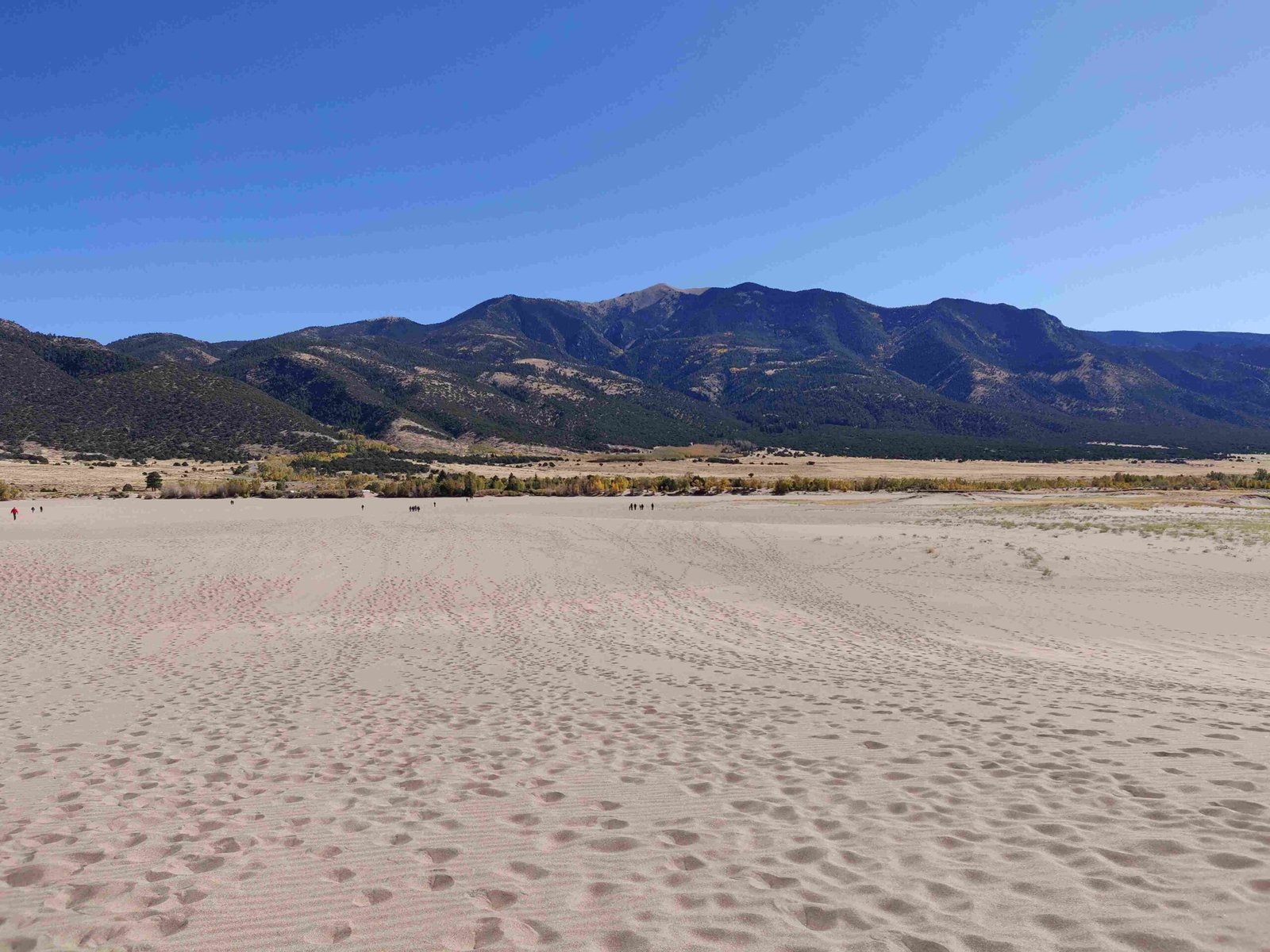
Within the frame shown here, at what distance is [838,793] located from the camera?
4652 millimetres

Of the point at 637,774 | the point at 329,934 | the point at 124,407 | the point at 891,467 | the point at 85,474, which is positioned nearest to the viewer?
the point at 329,934

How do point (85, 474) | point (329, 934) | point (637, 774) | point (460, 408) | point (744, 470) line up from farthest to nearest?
point (460, 408), point (744, 470), point (85, 474), point (637, 774), point (329, 934)

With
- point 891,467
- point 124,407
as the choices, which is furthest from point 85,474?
point 891,467

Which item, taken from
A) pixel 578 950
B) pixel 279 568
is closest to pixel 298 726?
pixel 578 950

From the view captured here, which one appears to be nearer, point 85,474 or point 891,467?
point 85,474

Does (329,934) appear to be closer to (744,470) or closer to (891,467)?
(744,470)

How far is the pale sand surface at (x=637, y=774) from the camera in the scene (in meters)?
3.15

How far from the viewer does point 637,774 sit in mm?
5203

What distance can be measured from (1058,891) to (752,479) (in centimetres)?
5734

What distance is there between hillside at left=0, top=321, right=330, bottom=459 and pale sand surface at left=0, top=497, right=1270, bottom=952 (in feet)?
244

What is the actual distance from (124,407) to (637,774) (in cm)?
10254

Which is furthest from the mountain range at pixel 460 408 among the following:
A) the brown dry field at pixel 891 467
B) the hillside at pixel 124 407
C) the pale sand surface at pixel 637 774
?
the pale sand surface at pixel 637 774

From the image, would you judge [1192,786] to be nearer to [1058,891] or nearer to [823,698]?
[1058,891]

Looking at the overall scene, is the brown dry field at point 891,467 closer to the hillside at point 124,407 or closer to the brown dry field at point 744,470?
the brown dry field at point 744,470
